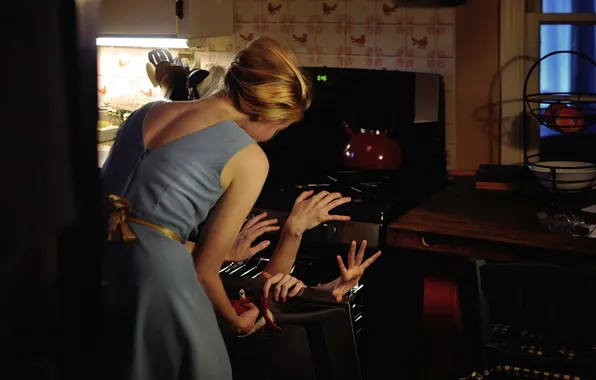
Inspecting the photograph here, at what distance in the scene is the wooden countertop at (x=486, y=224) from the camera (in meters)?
2.22

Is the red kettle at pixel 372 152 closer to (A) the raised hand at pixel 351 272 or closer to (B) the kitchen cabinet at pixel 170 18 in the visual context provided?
(B) the kitchen cabinet at pixel 170 18

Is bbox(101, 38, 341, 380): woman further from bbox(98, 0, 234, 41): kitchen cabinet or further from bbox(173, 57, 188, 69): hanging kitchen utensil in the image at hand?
bbox(173, 57, 188, 69): hanging kitchen utensil

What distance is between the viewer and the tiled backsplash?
9.64ft

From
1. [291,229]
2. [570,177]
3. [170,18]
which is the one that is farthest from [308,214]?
[170,18]

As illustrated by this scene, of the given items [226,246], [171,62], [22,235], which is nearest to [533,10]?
[171,62]

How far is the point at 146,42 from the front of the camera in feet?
10.9

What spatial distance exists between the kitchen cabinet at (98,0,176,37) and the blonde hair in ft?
4.86

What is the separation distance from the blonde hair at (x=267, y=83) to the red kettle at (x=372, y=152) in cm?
111

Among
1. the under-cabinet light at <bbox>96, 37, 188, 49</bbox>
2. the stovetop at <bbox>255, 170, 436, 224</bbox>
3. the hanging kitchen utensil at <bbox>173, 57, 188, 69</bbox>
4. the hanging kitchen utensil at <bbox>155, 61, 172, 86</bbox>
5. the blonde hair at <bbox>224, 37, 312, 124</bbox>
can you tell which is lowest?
the stovetop at <bbox>255, 170, 436, 224</bbox>

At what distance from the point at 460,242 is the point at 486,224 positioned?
3.9 inches

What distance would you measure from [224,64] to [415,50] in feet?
2.48

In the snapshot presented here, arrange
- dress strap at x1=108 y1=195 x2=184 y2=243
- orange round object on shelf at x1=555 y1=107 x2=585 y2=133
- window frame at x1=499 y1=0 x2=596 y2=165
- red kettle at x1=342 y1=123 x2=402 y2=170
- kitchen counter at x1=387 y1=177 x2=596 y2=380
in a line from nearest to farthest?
dress strap at x1=108 y1=195 x2=184 y2=243, kitchen counter at x1=387 y1=177 x2=596 y2=380, orange round object on shelf at x1=555 y1=107 x2=585 y2=133, red kettle at x1=342 y1=123 x2=402 y2=170, window frame at x1=499 y1=0 x2=596 y2=165

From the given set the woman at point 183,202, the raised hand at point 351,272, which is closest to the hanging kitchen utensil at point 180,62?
the raised hand at point 351,272

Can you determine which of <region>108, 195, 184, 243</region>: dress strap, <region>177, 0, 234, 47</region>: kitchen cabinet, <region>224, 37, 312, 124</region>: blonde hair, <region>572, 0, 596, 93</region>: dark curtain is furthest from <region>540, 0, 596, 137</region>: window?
<region>108, 195, 184, 243</region>: dress strap
